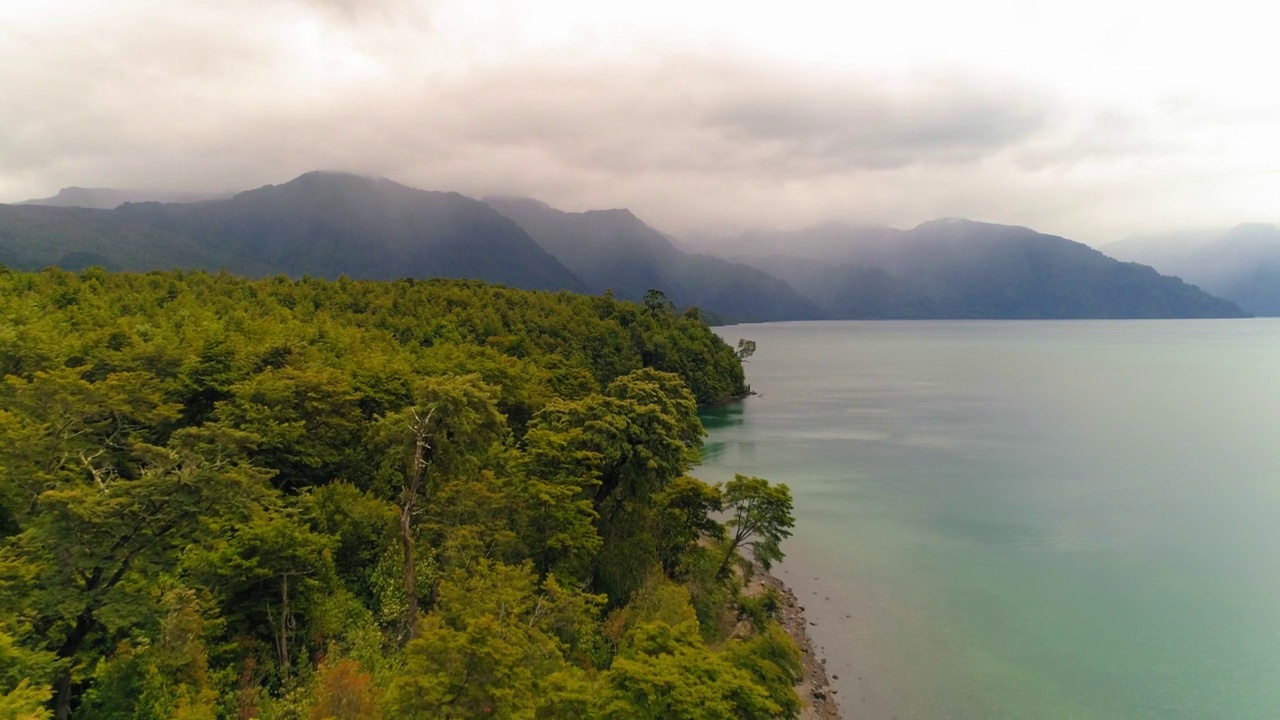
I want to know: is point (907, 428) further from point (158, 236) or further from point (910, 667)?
point (158, 236)

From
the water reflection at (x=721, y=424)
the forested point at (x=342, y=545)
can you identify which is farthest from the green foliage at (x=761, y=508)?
the water reflection at (x=721, y=424)

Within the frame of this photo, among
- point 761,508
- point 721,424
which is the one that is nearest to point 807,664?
point 761,508

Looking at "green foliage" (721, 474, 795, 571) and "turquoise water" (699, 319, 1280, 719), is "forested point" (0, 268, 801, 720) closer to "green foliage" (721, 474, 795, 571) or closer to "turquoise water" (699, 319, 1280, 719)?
"green foliage" (721, 474, 795, 571)

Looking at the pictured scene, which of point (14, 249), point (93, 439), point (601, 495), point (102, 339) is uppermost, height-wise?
point (14, 249)

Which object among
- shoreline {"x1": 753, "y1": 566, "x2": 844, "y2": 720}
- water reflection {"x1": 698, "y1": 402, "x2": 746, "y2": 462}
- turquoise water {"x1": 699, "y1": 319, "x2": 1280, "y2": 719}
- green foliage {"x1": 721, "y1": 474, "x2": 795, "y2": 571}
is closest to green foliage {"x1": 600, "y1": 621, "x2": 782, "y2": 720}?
shoreline {"x1": 753, "y1": 566, "x2": 844, "y2": 720}

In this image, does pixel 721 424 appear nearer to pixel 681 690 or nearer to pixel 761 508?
pixel 761 508

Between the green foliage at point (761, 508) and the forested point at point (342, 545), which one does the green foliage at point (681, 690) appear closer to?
the forested point at point (342, 545)

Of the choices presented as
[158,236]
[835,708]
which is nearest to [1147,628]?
[835,708]
